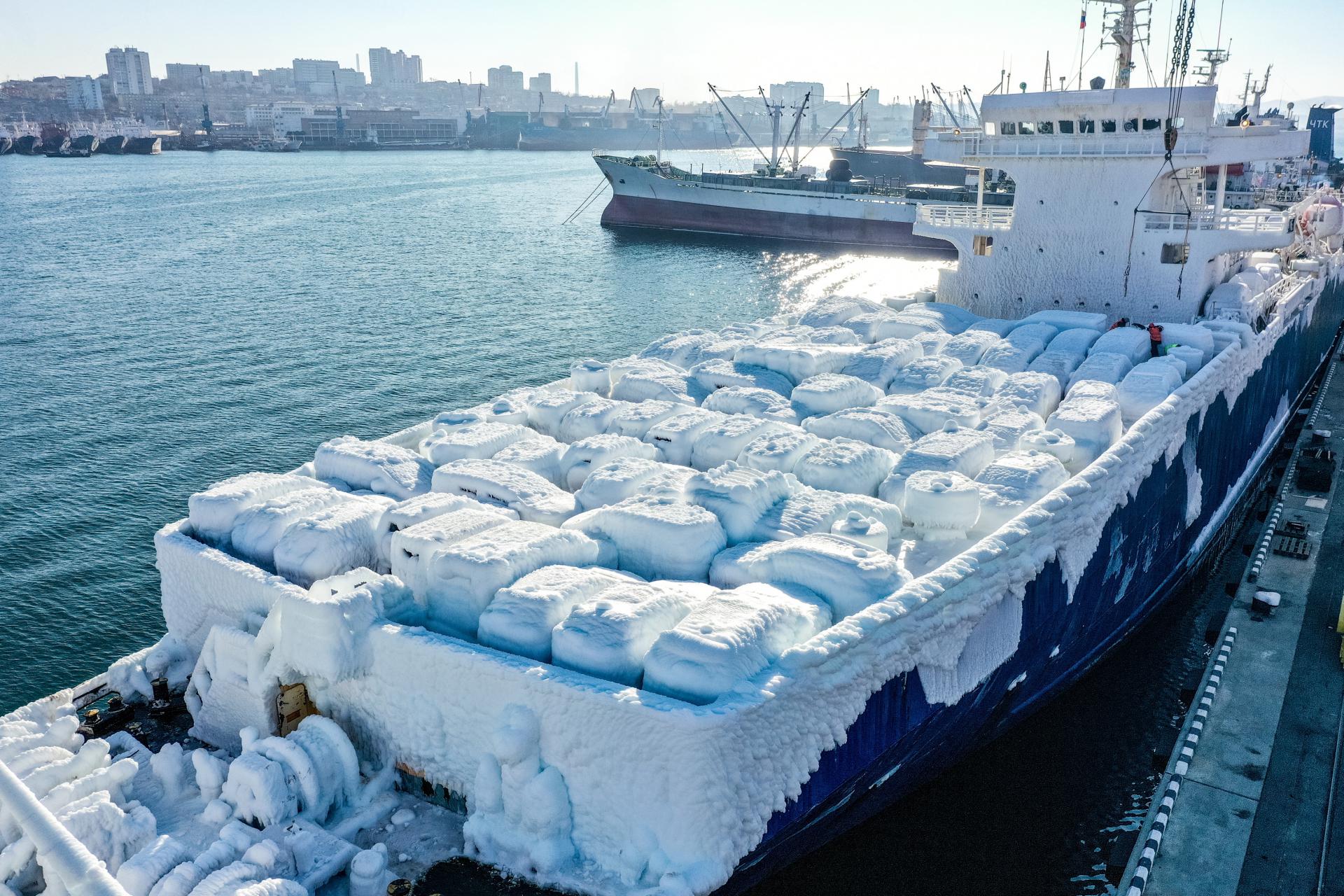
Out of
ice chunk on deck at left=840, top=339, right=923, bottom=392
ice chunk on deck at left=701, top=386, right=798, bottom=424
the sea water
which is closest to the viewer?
the sea water

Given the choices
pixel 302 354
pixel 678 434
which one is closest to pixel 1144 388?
pixel 678 434

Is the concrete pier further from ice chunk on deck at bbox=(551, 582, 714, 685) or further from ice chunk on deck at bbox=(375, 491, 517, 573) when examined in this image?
ice chunk on deck at bbox=(375, 491, 517, 573)

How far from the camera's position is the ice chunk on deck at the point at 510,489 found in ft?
46.7

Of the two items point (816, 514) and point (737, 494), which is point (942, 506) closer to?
point (816, 514)

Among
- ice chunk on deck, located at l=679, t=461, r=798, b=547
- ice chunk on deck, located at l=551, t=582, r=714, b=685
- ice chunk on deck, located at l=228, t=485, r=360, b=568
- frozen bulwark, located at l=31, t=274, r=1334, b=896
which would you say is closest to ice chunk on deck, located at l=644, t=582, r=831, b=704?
frozen bulwark, located at l=31, t=274, r=1334, b=896

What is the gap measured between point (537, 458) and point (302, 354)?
28325 mm

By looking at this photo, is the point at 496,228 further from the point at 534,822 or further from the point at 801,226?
the point at 534,822

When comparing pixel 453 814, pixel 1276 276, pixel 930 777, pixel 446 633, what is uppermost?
pixel 1276 276

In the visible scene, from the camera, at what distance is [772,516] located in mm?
13703

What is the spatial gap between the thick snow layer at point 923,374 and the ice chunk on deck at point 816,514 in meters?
6.20

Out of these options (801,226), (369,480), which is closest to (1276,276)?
(369,480)

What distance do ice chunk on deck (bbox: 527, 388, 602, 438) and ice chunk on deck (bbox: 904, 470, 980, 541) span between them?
24.1 ft

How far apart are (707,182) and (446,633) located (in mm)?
84642

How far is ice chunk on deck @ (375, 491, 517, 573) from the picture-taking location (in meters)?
13.4
